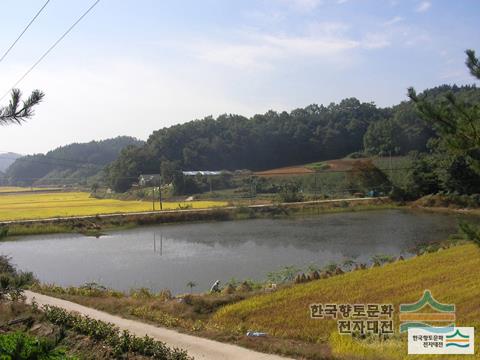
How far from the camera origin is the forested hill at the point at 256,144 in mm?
56281

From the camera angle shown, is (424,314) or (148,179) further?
(148,179)

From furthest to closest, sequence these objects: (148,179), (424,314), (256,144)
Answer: (256,144) → (148,179) → (424,314)

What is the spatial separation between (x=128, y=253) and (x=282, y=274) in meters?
8.04

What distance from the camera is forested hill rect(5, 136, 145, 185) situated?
8781 cm

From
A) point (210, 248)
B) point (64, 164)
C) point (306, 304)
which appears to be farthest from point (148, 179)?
point (64, 164)

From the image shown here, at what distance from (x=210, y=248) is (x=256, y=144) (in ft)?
132

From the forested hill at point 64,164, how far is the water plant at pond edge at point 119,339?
8034cm

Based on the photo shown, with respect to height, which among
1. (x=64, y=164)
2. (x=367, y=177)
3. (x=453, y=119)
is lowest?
(x=367, y=177)

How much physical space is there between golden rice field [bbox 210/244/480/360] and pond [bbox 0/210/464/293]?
3.46m

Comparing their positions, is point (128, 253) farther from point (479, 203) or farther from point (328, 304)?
point (479, 203)

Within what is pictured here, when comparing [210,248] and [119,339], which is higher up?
[119,339]

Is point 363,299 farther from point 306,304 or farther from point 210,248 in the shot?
point 210,248

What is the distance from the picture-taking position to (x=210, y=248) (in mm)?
20156

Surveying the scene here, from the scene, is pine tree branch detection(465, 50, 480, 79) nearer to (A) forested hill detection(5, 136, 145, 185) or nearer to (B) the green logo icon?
(B) the green logo icon
